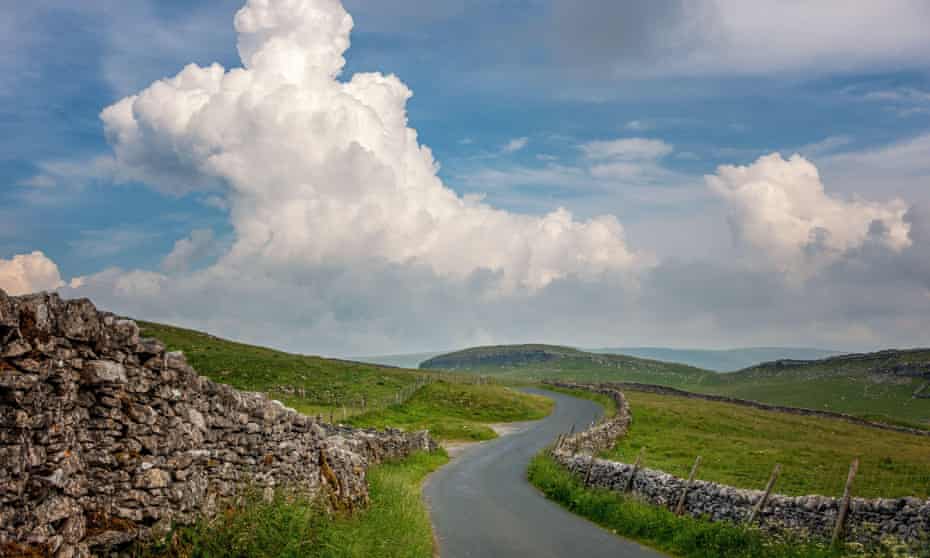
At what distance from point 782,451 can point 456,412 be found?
3399 centimetres

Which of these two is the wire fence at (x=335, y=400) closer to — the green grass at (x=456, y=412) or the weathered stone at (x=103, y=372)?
the green grass at (x=456, y=412)

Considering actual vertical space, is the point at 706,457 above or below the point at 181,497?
below

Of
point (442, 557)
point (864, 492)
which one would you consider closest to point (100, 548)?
point (442, 557)

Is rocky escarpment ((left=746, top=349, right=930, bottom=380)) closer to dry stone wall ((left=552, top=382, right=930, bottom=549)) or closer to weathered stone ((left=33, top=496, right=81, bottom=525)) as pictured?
dry stone wall ((left=552, top=382, right=930, bottom=549))

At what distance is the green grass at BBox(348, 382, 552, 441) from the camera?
2221 inches

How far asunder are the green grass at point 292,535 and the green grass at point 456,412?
3521 cm

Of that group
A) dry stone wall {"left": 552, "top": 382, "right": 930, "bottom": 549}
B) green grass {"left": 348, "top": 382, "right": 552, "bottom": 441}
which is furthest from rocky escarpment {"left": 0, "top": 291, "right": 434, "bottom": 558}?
green grass {"left": 348, "top": 382, "right": 552, "bottom": 441}

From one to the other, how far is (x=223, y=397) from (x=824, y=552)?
547 inches

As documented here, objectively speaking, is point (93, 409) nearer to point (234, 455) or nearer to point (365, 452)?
point (234, 455)

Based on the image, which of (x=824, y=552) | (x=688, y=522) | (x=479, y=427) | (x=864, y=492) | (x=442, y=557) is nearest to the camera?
(x=824, y=552)

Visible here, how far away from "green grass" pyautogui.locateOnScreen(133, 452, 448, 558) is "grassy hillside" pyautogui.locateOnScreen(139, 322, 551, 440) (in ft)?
118

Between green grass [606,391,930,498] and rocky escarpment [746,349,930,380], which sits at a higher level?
rocky escarpment [746,349,930,380]

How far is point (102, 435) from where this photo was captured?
33.9 ft

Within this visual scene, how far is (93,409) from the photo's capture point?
10.3 metres
